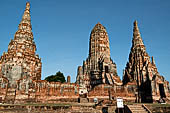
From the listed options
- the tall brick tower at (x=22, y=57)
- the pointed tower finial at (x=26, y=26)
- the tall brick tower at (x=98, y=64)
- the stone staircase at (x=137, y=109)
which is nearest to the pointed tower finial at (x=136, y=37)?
the tall brick tower at (x=98, y=64)

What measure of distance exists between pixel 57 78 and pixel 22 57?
27926 millimetres

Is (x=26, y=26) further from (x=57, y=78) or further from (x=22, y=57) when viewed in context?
(x=57, y=78)

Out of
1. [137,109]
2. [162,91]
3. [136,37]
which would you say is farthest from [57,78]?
[137,109]

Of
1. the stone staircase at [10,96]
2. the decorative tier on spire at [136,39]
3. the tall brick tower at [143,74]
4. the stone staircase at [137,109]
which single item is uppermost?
the decorative tier on spire at [136,39]

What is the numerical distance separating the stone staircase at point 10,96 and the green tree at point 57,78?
28706 millimetres

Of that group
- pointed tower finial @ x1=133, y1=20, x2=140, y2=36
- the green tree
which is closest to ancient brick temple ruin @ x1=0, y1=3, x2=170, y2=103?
pointed tower finial @ x1=133, y1=20, x2=140, y2=36

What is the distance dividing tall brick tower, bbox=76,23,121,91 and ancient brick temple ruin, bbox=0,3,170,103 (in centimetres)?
39

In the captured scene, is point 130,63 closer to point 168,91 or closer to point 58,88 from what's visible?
point 168,91

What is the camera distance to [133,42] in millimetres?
46594

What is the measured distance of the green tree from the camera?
58.8 meters

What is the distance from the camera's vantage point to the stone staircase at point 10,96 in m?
28.6

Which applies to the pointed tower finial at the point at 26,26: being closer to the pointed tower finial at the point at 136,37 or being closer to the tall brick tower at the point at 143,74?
the tall brick tower at the point at 143,74

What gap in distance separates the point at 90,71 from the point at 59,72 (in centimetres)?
1863

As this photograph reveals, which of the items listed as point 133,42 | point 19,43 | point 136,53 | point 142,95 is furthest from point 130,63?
point 19,43
